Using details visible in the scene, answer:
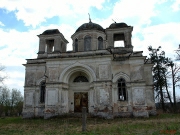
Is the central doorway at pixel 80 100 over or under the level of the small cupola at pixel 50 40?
under

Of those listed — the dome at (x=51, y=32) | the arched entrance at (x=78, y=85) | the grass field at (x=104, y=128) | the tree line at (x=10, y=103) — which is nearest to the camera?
the grass field at (x=104, y=128)

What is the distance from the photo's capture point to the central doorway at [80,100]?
20.7m

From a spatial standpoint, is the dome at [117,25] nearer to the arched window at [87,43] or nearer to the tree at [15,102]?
the arched window at [87,43]

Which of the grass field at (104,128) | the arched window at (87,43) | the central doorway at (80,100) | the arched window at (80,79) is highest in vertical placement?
the arched window at (87,43)

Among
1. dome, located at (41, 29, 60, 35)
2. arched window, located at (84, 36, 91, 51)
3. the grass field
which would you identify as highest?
dome, located at (41, 29, 60, 35)

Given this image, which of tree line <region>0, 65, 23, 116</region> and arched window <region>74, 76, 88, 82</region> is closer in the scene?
arched window <region>74, 76, 88, 82</region>

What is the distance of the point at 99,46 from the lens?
2283 cm

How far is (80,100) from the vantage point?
823 inches

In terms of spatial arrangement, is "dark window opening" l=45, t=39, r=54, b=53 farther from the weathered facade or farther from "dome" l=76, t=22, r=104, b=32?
"dome" l=76, t=22, r=104, b=32

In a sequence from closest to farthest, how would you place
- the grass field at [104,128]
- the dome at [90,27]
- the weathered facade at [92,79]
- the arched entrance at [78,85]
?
1. the grass field at [104,128]
2. the weathered facade at [92,79]
3. the arched entrance at [78,85]
4. the dome at [90,27]

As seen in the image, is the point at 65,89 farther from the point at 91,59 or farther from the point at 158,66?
the point at 158,66

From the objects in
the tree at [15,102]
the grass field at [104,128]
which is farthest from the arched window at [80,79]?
the tree at [15,102]

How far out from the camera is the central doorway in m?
20.7

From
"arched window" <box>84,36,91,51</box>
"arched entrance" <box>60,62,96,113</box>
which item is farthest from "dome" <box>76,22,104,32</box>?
"arched entrance" <box>60,62,96,113</box>
